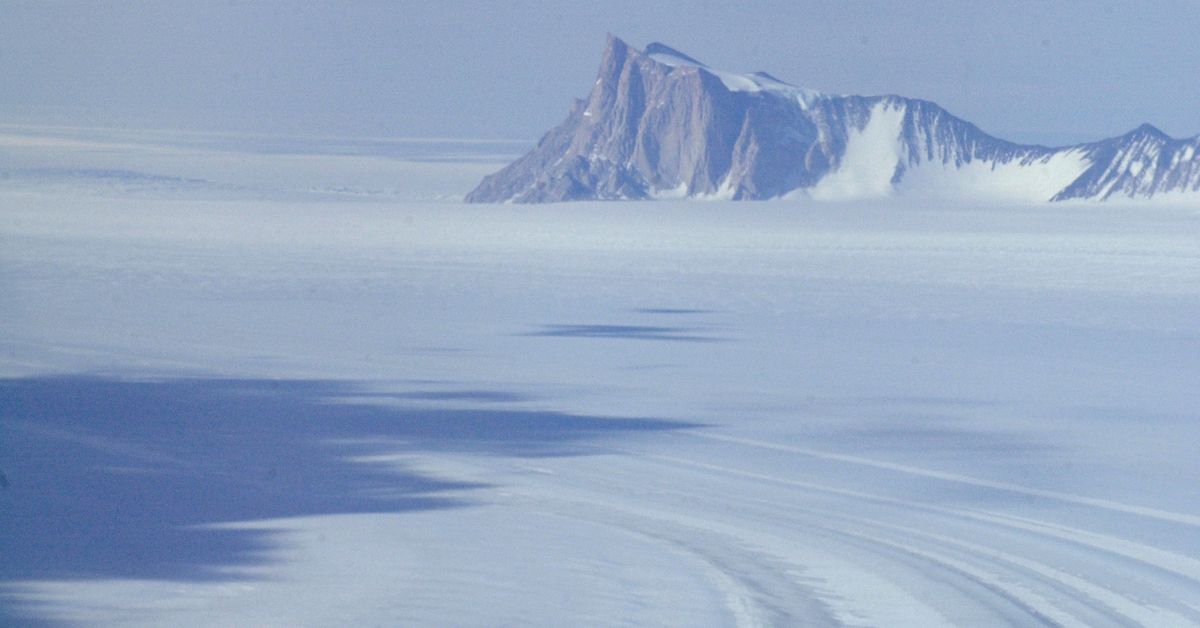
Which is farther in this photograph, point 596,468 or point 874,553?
point 596,468

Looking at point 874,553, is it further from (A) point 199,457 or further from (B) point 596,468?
(A) point 199,457

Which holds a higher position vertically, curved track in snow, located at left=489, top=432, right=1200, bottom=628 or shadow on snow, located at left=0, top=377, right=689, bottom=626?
curved track in snow, located at left=489, top=432, right=1200, bottom=628

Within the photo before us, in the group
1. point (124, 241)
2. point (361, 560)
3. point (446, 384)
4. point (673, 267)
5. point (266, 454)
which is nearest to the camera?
point (361, 560)

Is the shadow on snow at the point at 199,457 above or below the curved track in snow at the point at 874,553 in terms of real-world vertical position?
below

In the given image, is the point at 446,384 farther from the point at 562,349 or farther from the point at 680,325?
the point at 680,325

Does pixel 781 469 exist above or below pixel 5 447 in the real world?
above

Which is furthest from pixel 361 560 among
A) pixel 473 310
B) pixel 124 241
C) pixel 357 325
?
pixel 124 241

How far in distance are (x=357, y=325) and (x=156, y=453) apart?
12.6 m

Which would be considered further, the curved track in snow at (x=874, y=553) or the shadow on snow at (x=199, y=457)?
the shadow on snow at (x=199, y=457)

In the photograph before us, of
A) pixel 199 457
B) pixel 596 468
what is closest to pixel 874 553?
pixel 596 468

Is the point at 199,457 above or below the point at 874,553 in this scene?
below

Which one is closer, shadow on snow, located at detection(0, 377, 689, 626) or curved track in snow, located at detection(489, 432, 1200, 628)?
curved track in snow, located at detection(489, 432, 1200, 628)

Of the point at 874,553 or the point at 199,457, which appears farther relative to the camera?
the point at 199,457

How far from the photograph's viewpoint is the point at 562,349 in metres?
20.6
